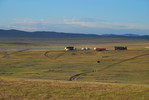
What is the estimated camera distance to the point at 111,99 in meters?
20.8

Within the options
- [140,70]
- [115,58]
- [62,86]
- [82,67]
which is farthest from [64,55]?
[62,86]

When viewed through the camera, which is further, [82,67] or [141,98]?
[82,67]

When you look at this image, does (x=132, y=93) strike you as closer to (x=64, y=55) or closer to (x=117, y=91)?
(x=117, y=91)

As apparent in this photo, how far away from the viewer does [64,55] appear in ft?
263

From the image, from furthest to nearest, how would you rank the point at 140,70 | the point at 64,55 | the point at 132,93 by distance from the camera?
the point at 64,55 → the point at 140,70 → the point at 132,93

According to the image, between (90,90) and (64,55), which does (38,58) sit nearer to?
(64,55)

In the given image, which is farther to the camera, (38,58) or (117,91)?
(38,58)

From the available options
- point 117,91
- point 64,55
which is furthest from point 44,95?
point 64,55

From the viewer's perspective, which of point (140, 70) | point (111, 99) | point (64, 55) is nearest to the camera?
point (111, 99)

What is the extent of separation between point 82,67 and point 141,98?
126ft

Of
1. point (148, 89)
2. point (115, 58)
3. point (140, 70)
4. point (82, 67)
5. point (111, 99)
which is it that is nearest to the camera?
point (111, 99)

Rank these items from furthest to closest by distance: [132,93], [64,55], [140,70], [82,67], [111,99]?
[64,55]
[82,67]
[140,70]
[132,93]
[111,99]

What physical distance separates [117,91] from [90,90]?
2.17 metres

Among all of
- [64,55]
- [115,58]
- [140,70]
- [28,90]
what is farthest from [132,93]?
[64,55]
